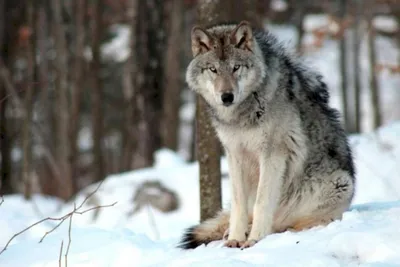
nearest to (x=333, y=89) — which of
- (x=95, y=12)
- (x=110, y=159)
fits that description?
(x=110, y=159)

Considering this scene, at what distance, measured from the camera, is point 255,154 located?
756 cm

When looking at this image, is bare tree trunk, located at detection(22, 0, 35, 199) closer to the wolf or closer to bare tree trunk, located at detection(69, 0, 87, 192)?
bare tree trunk, located at detection(69, 0, 87, 192)

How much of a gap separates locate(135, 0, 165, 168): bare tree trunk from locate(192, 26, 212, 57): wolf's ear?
1148cm

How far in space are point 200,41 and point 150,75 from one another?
38.5 feet

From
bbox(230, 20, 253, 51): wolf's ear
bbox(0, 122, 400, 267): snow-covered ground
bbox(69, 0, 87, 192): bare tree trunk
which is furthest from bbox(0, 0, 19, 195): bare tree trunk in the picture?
bbox(230, 20, 253, 51): wolf's ear

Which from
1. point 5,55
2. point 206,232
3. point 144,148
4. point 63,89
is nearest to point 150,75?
point 144,148

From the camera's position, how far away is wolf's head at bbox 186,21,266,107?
24.0 ft

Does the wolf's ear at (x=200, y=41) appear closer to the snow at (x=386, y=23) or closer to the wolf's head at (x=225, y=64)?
the wolf's head at (x=225, y=64)

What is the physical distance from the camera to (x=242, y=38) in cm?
751

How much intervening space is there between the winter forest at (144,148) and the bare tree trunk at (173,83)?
0.14ft

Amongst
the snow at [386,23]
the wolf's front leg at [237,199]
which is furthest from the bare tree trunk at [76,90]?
the snow at [386,23]

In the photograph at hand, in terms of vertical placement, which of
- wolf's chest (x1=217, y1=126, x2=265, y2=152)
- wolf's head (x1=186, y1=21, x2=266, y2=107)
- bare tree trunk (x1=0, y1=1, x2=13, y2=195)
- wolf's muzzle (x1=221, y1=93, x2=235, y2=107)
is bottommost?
bare tree trunk (x1=0, y1=1, x2=13, y2=195)

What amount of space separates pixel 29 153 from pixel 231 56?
39.5 feet

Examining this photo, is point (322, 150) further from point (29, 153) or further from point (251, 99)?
point (29, 153)
